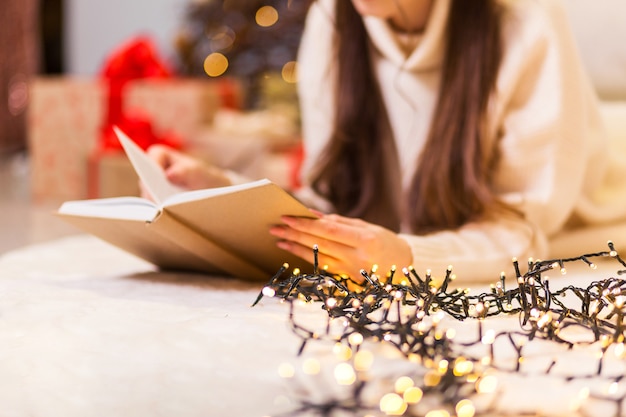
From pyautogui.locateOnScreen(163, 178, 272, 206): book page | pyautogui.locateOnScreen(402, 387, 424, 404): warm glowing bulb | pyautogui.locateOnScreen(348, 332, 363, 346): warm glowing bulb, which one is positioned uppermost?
pyautogui.locateOnScreen(163, 178, 272, 206): book page

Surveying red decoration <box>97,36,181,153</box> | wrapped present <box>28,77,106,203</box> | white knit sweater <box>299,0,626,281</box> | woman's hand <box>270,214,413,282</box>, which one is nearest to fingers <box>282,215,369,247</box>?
woman's hand <box>270,214,413,282</box>

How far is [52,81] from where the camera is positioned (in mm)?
2543

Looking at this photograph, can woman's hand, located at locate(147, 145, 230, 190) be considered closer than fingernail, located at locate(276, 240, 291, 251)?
No

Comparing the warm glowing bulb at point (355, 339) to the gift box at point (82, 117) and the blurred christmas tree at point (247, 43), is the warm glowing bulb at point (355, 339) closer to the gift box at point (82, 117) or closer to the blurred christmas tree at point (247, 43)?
the gift box at point (82, 117)

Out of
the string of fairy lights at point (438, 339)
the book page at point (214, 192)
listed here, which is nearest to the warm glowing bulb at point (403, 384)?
the string of fairy lights at point (438, 339)

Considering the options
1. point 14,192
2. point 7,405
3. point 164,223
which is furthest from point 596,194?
point 14,192

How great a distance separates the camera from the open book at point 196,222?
784 millimetres

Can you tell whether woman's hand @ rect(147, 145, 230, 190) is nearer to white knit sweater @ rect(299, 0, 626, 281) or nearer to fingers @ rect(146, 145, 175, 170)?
fingers @ rect(146, 145, 175, 170)

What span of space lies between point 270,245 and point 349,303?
0.19 meters

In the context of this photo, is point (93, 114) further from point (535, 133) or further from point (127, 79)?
point (535, 133)

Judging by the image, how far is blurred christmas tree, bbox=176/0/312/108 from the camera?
2746 mm

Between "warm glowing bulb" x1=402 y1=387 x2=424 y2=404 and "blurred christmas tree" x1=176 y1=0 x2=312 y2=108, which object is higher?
"blurred christmas tree" x1=176 y1=0 x2=312 y2=108

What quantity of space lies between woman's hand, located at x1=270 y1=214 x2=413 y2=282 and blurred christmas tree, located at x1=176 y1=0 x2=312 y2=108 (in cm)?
187

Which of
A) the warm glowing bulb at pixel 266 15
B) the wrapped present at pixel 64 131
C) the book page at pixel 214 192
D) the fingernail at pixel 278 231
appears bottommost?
the wrapped present at pixel 64 131
